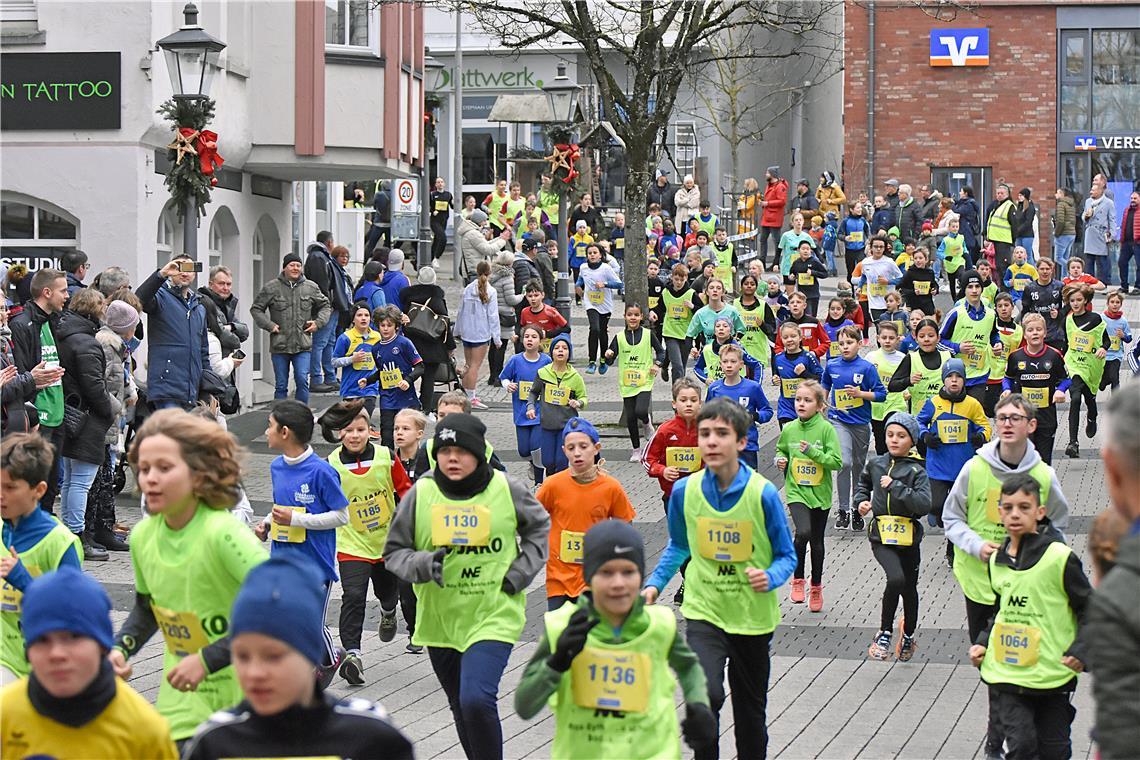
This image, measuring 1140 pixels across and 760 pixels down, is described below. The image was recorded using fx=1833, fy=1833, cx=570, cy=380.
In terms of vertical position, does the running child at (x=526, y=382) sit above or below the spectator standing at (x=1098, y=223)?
below

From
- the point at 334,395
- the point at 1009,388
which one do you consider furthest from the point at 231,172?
the point at 1009,388

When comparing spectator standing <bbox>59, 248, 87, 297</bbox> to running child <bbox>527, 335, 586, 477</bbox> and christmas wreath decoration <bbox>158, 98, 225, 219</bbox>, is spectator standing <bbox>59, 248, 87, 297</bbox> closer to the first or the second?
christmas wreath decoration <bbox>158, 98, 225, 219</bbox>

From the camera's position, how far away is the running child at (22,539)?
6582 mm

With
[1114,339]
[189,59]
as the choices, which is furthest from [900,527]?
[1114,339]

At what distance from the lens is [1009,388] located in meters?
17.5

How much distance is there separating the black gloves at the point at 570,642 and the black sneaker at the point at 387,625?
5.48m

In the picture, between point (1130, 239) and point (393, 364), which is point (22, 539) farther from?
point (1130, 239)

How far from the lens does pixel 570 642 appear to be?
5.77 m

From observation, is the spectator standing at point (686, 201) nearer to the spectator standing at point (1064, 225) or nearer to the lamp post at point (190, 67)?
the spectator standing at point (1064, 225)

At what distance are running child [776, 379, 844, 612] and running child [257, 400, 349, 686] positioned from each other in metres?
4.29

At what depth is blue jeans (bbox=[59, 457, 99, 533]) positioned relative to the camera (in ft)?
42.8

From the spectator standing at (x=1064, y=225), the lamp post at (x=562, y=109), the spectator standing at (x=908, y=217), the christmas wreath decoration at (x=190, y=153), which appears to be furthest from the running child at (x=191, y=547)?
the spectator standing at (x=1064, y=225)

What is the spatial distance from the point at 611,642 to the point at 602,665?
0.08 meters

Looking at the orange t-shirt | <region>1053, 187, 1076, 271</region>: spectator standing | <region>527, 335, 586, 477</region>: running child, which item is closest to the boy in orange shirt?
the orange t-shirt
